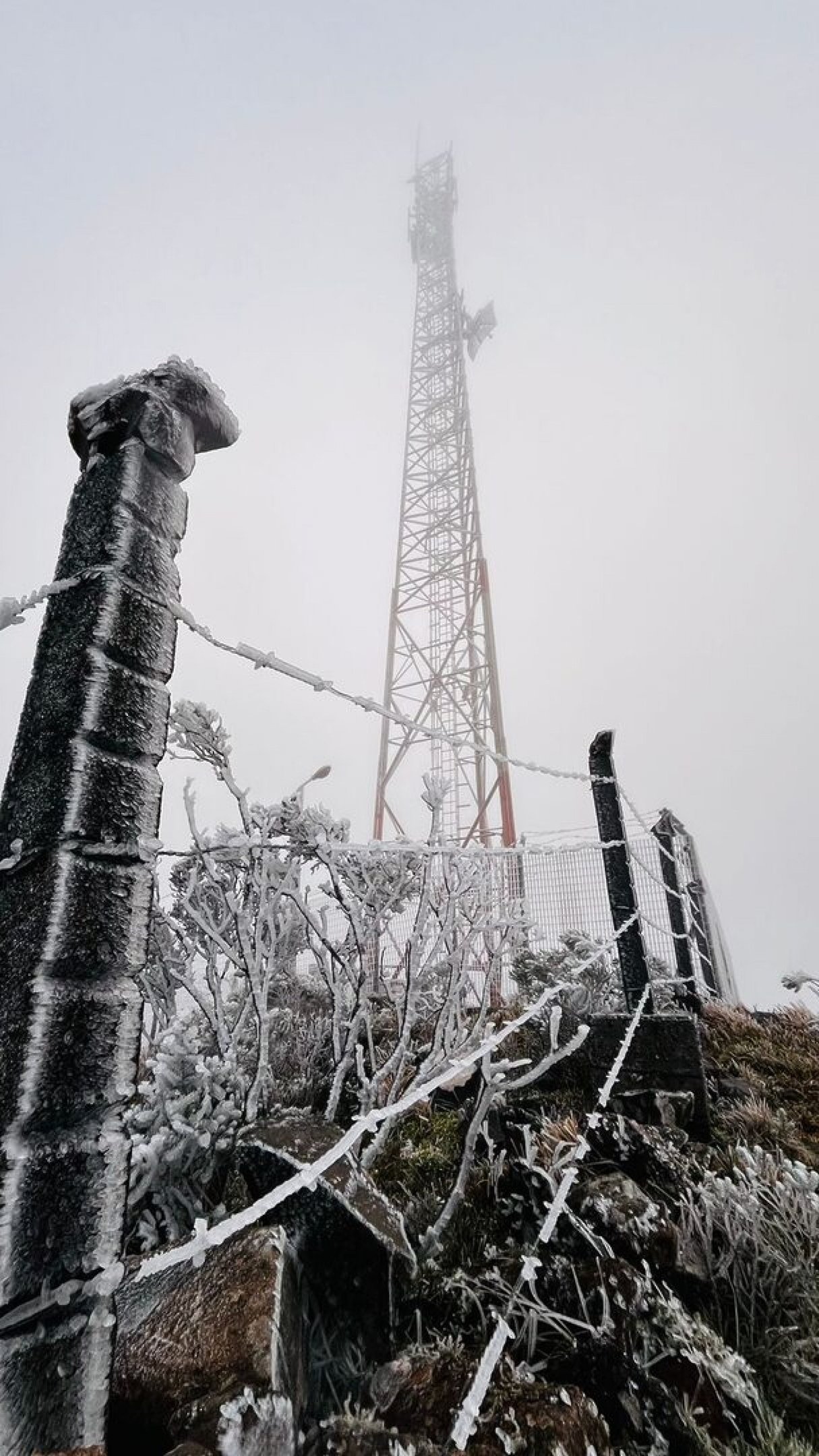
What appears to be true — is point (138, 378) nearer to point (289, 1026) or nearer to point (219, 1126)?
point (219, 1126)

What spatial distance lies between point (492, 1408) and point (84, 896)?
171 cm

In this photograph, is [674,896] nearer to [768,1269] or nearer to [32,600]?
[768,1269]

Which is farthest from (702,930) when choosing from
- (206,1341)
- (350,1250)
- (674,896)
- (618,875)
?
(206,1341)

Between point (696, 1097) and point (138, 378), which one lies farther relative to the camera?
point (696, 1097)

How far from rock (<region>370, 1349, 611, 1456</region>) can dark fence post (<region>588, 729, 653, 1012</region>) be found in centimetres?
228

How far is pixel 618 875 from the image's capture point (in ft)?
12.9

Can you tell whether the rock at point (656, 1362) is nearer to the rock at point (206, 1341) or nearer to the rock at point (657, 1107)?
the rock at point (206, 1341)

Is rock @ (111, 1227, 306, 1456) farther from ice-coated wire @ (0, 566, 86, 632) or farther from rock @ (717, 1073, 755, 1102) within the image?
rock @ (717, 1073, 755, 1102)

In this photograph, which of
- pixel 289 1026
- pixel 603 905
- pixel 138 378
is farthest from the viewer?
pixel 603 905

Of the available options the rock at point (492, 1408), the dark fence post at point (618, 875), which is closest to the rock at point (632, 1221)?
the rock at point (492, 1408)

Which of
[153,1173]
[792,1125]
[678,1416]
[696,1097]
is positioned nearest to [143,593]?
[153,1173]

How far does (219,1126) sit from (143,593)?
2.56 meters

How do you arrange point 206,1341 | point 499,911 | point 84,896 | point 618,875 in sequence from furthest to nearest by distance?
point 499,911
point 618,875
point 206,1341
point 84,896

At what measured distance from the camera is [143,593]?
65.5 inches
